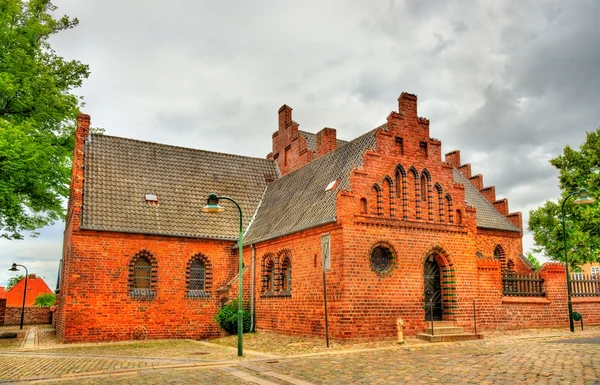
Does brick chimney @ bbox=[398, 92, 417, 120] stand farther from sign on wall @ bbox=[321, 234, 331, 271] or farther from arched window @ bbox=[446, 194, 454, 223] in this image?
sign on wall @ bbox=[321, 234, 331, 271]

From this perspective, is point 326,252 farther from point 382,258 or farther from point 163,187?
point 163,187

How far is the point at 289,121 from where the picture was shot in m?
33.0

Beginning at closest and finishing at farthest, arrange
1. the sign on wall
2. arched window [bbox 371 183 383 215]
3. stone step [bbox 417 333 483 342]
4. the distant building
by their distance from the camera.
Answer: the sign on wall
stone step [bbox 417 333 483 342]
arched window [bbox 371 183 383 215]
the distant building

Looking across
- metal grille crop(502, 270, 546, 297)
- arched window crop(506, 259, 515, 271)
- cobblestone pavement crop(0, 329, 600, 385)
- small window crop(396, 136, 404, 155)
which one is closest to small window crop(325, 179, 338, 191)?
small window crop(396, 136, 404, 155)

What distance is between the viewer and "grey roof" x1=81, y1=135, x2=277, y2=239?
2350 centimetres

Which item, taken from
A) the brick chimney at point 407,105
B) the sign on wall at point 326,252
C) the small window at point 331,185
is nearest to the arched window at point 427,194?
the brick chimney at point 407,105

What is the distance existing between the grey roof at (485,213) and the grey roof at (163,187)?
11.9m


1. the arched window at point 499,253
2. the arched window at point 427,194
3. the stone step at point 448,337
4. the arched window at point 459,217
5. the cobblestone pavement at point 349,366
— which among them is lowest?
the cobblestone pavement at point 349,366

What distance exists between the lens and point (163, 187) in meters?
26.3

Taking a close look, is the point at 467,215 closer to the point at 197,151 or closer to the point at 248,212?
the point at 248,212

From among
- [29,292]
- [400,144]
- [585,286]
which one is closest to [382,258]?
[400,144]

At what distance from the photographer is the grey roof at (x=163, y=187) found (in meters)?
23.5

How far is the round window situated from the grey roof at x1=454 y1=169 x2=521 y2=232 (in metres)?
10.8

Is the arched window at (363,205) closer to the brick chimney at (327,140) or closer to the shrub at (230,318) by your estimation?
the shrub at (230,318)
